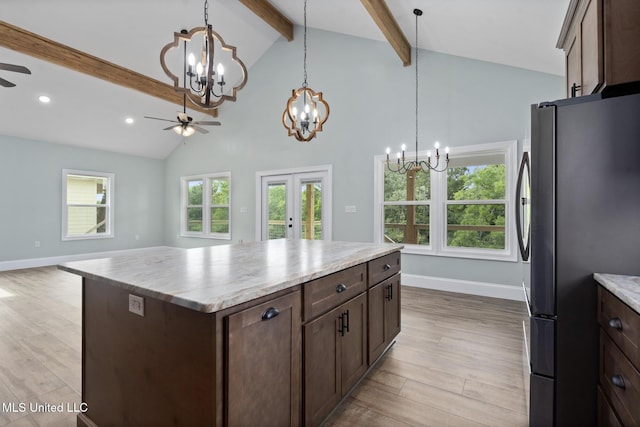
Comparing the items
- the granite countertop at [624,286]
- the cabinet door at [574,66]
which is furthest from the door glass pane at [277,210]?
the granite countertop at [624,286]

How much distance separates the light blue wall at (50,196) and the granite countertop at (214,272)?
6.47 metres

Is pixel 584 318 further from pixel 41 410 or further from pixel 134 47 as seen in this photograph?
pixel 134 47

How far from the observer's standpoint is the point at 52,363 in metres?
2.34

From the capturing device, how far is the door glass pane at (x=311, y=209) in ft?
18.7

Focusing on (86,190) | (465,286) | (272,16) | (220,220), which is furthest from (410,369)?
(86,190)

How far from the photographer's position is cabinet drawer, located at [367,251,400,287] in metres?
2.14

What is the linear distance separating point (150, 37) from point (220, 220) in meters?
3.89

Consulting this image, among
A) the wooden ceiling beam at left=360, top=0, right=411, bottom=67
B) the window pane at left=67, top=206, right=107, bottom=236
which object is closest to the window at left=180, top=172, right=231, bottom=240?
the window pane at left=67, top=206, right=107, bottom=236

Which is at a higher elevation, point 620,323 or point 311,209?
point 311,209

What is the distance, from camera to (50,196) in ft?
21.2

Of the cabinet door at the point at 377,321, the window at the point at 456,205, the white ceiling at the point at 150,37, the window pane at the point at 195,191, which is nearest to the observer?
the cabinet door at the point at 377,321

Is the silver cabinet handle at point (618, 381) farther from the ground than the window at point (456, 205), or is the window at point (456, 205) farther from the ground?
the window at point (456, 205)

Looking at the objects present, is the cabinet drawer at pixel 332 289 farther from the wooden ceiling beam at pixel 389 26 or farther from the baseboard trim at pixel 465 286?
the wooden ceiling beam at pixel 389 26

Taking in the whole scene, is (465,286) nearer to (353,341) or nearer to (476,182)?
(476,182)
